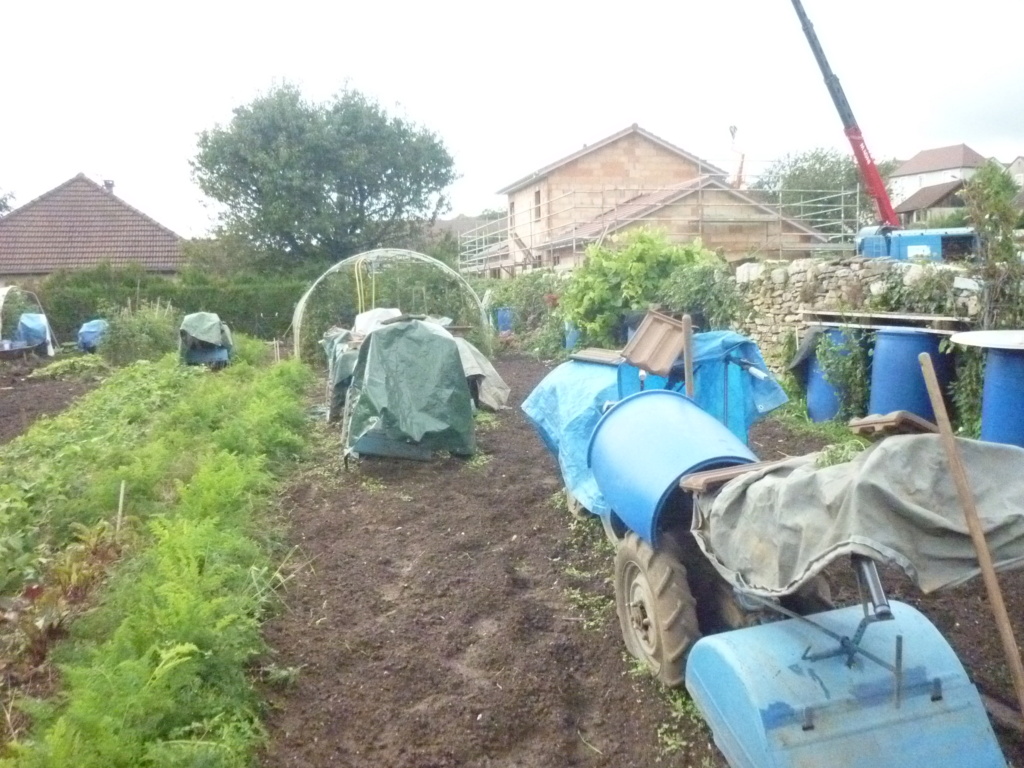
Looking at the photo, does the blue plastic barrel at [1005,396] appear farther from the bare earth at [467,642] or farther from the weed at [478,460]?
the weed at [478,460]

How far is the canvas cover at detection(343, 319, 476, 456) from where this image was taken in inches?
290

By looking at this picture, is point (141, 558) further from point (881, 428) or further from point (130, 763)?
point (881, 428)

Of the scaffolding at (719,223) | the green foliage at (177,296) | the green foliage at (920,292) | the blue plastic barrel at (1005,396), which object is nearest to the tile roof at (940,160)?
the scaffolding at (719,223)

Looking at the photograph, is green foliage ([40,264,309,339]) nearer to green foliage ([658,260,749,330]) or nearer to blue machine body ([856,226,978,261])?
green foliage ([658,260,749,330])

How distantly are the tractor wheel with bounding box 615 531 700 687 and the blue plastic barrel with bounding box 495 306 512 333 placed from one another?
1610 cm

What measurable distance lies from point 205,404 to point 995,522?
27.8 ft

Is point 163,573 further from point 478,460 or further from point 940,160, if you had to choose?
point 940,160

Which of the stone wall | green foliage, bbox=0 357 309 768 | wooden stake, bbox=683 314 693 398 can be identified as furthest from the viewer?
the stone wall

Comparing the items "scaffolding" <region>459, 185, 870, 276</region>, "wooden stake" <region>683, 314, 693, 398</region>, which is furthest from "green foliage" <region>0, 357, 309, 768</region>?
"scaffolding" <region>459, 185, 870, 276</region>

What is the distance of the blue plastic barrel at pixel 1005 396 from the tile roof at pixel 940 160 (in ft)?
211

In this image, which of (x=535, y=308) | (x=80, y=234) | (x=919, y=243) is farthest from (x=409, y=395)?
(x=80, y=234)

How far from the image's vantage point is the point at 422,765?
3.17 metres

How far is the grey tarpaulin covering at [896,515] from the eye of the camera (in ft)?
7.38

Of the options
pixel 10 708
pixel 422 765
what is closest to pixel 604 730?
pixel 422 765
